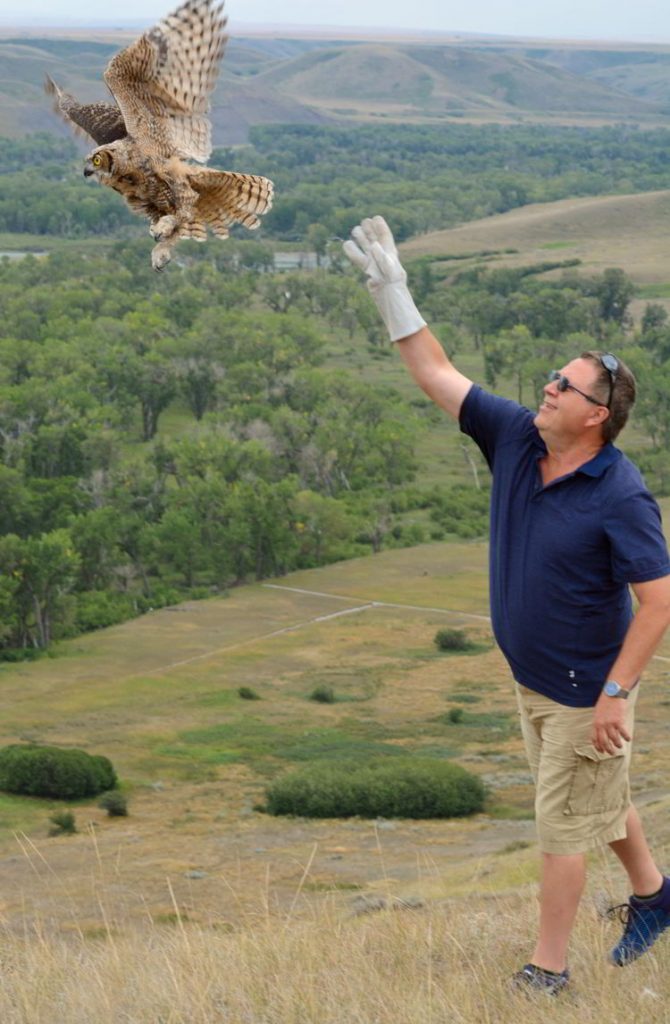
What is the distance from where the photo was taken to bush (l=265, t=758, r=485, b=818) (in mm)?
37969

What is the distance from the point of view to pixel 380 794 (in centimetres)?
3853

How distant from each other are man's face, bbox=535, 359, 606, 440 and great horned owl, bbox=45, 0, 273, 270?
6.46 ft

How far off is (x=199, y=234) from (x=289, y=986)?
130 inches

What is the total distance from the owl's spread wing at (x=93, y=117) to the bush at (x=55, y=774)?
1482 inches

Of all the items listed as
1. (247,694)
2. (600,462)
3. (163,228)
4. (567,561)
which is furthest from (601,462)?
(247,694)

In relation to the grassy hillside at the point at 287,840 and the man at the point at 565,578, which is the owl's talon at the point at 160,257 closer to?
the man at the point at 565,578

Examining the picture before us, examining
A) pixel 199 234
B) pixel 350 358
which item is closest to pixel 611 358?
pixel 199 234

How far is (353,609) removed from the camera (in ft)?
207

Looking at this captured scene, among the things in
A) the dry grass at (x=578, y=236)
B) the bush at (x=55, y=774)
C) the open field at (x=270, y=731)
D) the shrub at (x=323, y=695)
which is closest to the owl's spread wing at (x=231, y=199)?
the open field at (x=270, y=731)

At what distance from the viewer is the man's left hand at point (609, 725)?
6.05 meters

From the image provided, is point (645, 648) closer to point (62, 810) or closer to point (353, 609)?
point (62, 810)

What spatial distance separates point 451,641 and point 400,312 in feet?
167

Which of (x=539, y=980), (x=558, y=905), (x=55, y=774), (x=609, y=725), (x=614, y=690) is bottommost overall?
(x=55, y=774)

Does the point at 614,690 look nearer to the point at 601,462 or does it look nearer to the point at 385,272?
the point at 601,462
